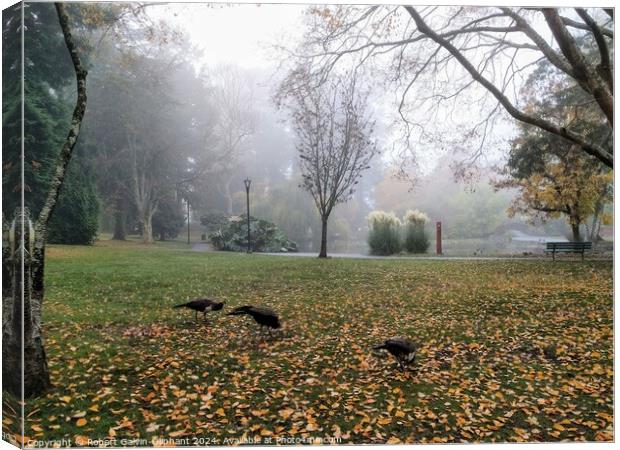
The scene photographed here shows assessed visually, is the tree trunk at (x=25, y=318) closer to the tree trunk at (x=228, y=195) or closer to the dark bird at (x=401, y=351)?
the tree trunk at (x=228, y=195)

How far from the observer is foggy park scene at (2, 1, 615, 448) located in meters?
3.10

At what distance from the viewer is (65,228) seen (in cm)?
352

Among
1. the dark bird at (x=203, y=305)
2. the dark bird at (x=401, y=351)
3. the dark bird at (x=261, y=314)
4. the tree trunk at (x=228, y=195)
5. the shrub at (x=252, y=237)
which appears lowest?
the dark bird at (x=401, y=351)

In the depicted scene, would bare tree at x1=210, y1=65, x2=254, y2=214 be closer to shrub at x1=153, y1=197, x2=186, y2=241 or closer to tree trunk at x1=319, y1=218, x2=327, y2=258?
shrub at x1=153, y1=197, x2=186, y2=241

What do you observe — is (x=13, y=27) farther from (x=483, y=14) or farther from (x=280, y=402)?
(x=483, y=14)

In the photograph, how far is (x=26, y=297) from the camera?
120 inches

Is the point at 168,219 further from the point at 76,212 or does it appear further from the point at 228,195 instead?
the point at 76,212

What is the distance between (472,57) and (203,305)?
3714mm

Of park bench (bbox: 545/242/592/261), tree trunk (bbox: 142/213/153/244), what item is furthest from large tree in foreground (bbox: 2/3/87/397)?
park bench (bbox: 545/242/592/261)

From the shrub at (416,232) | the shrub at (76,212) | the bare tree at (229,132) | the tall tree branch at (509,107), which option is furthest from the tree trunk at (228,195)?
the tall tree branch at (509,107)

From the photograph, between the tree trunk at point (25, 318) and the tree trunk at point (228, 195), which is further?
→ the tree trunk at point (228, 195)

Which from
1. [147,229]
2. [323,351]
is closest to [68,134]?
[147,229]

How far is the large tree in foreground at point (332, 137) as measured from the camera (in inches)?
158

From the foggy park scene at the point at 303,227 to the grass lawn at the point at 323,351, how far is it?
0.7 inches
